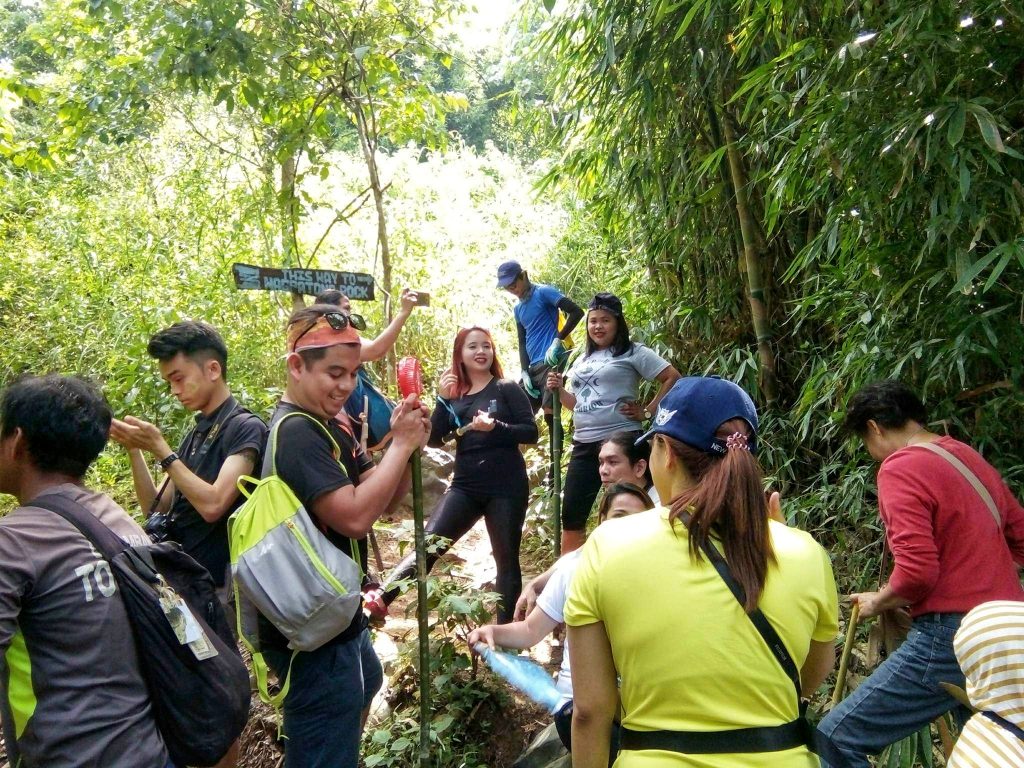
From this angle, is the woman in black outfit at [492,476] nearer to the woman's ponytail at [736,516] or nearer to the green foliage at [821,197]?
the green foliage at [821,197]

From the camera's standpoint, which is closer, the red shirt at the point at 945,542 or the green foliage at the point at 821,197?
the red shirt at the point at 945,542

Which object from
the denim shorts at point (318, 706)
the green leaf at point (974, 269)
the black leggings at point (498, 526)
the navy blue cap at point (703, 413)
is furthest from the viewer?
the black leggings at point (498, 526)

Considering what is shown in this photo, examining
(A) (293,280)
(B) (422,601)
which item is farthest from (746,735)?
(A) (293,280)

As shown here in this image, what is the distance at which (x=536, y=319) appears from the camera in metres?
4.88

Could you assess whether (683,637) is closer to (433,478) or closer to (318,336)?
(318,336)

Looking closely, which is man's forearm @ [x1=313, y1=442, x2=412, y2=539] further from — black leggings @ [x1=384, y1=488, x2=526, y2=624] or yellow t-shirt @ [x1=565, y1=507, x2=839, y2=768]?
black leggings @ [x1=384, y1=488, x2=526, y2=624]

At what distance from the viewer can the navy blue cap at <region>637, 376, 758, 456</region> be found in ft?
4.44

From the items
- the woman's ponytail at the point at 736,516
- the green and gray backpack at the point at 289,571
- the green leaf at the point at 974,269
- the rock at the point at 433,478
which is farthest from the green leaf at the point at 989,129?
the rock at the point at 433,478

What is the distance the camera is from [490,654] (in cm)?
210

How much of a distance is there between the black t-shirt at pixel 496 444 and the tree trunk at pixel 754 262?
4.00ft

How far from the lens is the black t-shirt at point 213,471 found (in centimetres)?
230

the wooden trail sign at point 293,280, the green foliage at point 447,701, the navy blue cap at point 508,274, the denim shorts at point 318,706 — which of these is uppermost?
the navy blue cap at point 508,274

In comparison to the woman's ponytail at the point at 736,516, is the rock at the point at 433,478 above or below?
below

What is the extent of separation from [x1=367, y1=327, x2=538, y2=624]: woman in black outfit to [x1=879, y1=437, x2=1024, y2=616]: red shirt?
5.49 feet
